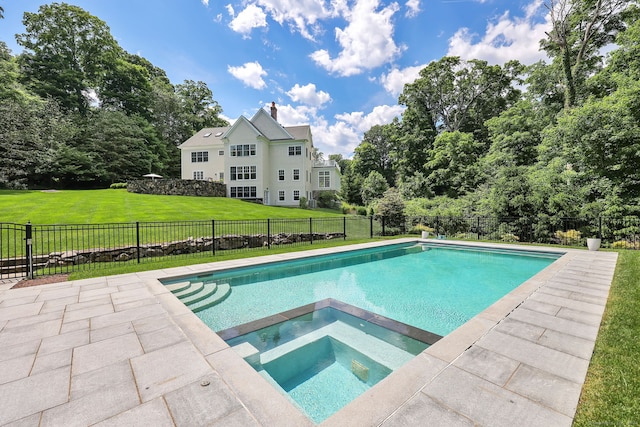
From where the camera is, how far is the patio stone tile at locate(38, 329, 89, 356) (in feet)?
9.69

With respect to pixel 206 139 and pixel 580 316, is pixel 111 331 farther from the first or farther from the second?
pixel 206 139


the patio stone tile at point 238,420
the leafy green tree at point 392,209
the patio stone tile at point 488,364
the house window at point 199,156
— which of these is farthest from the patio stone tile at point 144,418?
the house window at point 199,156

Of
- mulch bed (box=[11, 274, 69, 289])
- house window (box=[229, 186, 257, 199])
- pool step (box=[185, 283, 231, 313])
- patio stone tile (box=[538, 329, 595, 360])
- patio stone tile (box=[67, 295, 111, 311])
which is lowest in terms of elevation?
pool step (box=[185, 283, 231, 313])

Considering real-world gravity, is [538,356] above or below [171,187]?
below

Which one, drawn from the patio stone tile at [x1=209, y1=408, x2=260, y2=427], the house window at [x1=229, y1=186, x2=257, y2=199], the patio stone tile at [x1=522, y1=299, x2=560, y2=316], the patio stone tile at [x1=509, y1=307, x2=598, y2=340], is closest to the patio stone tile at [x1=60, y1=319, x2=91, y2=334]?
the patio stone tile at [x1=209, y1=408, x2=260, y2=427]

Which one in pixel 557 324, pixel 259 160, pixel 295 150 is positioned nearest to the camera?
pixel 557 324

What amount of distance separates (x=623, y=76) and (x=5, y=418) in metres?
19.8

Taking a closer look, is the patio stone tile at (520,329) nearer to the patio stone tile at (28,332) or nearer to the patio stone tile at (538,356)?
the patio stone tile at (538,356)

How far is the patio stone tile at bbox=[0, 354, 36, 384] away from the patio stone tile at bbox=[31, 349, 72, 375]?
5cm

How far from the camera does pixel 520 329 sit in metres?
3.44

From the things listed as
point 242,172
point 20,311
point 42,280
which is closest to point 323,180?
point 242,172

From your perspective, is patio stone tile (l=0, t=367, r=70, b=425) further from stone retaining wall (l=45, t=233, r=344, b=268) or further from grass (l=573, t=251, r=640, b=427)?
stone retaining wall (l=45, t=233, r=344, b=268)

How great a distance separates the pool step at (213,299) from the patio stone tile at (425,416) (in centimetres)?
405

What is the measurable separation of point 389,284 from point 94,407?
624 cm
